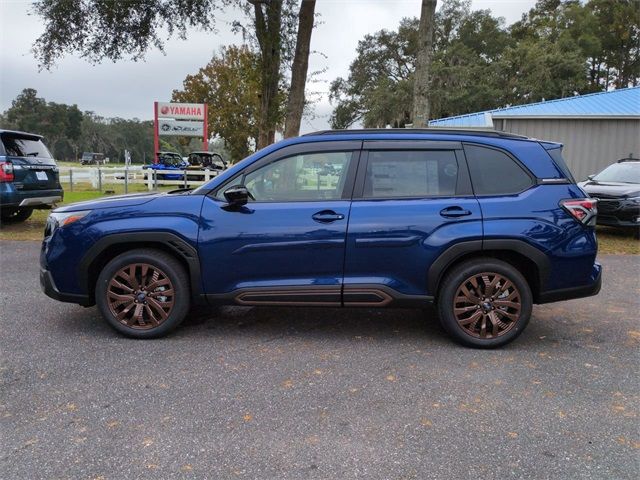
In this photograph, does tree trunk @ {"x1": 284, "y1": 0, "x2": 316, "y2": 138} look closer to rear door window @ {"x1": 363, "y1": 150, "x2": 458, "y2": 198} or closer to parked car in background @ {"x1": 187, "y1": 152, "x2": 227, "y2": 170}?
rear door window @ {"x1": 363, "y1": 150, "x2": 458, "y2": 198}

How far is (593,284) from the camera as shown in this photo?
4.25 metres

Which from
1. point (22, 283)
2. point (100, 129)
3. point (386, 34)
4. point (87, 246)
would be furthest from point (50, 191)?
point (100, 129)

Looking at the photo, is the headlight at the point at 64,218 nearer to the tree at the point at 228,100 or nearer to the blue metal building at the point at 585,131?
the blue metal building at the point at 585,131

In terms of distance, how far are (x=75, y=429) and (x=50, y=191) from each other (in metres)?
8.10

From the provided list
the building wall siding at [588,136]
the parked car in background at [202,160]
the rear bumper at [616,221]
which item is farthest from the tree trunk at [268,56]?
the parked car in background at [202,160]

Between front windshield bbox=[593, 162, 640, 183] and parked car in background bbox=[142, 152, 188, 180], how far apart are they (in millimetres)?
16639

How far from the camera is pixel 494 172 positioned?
13.9 feet

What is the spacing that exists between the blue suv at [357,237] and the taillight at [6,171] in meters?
5.61

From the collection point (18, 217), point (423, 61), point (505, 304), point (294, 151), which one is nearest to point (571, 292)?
point (505, 304)

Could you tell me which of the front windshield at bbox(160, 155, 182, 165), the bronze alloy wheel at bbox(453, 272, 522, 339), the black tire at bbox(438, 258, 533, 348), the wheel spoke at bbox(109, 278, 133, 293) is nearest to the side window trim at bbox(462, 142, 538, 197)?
the black tire at bbox(438, 258, 533, 348)

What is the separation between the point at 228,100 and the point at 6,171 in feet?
118

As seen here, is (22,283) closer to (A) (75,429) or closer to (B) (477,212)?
(A) (75,429)

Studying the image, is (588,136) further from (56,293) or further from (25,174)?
(56,293)

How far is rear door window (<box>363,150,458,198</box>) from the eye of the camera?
166 inches
